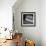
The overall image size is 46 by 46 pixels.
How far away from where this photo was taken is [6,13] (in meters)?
4.38

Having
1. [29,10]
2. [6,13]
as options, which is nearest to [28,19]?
[29,10]

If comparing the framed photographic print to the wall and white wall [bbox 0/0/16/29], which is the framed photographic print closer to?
the wall

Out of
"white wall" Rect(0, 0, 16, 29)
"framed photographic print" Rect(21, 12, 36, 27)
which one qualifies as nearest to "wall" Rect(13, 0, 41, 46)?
"framed photographic print" Rect(21, 12, 36, 27)

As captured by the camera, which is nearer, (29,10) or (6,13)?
(6,13)

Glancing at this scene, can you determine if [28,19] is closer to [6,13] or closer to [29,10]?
[29,10]

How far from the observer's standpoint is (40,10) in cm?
499

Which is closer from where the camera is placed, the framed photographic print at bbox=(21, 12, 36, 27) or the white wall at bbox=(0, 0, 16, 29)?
the white wall at bbox=(0, 0, 16, 29)

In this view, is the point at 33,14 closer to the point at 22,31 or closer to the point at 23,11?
the point at 23,11

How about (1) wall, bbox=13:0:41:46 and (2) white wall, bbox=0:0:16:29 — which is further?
(1) wall, bbox=13:0:41:46

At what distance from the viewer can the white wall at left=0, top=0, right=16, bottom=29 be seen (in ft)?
14.1

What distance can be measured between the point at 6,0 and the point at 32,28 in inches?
67.0

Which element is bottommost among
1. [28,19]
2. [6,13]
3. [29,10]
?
[28,19]

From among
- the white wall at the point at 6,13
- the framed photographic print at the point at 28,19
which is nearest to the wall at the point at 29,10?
the framed photographic print at the point at 28,19

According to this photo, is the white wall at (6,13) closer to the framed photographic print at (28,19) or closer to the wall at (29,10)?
the wall at (29,10)
